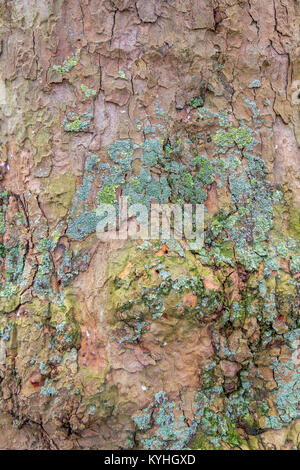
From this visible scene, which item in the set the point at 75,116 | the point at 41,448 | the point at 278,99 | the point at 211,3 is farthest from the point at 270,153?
the point at 41,448

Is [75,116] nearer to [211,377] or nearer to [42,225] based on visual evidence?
[42,225]

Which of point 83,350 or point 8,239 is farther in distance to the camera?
point 8,239

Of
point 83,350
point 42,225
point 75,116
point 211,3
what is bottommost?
point 83,350

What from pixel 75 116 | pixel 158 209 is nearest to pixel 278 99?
pixel 158 209

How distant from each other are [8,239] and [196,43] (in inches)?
46.3

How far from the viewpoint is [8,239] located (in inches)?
64.4

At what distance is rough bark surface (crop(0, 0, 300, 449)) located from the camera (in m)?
1.49

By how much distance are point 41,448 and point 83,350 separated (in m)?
0.48

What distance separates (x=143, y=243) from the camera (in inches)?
59.4

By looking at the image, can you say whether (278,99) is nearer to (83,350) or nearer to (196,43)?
(196,43)

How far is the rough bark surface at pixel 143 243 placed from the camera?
149 centimetres

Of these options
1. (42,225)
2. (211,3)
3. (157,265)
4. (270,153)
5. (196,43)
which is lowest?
(157,265)

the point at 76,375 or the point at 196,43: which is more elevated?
the point at 196,43
